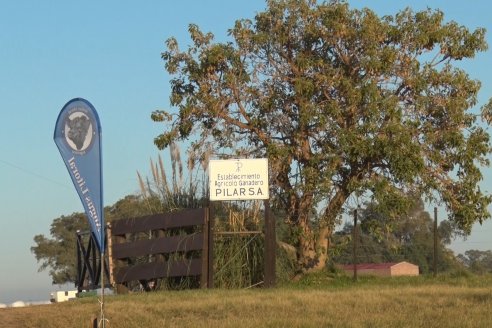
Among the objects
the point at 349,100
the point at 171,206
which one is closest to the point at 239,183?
the point at 171,206

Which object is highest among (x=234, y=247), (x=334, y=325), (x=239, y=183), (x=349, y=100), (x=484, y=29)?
(x=484, y=29)

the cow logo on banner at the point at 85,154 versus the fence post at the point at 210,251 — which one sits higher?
the cow logo on banner at the point at 85,154

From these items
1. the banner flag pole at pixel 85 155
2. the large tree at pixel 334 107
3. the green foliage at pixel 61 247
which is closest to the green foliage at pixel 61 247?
the green foliage at pixel 61 247

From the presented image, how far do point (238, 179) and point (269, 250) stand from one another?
1.62 metres

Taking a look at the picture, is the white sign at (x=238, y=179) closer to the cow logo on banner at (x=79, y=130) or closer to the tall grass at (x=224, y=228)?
the tall grass at (x=224, y=228)

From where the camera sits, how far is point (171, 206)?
19688 millimetres

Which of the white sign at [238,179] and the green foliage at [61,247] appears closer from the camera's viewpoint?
the white sign at [238,179]

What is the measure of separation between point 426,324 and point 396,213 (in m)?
8.72

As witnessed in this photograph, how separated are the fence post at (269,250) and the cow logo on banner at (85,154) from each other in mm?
7250

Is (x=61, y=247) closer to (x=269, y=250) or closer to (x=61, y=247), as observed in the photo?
(x=61, y=247)

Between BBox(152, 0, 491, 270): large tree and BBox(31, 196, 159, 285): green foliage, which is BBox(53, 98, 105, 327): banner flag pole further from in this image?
BBox(31, 196, 159, 285): green foliage

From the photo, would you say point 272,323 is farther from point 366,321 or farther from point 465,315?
point 465,315

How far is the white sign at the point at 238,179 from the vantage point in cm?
1780

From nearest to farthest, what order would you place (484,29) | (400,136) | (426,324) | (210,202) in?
(426,324) < (210,202) < (400,136) < (484,29)
